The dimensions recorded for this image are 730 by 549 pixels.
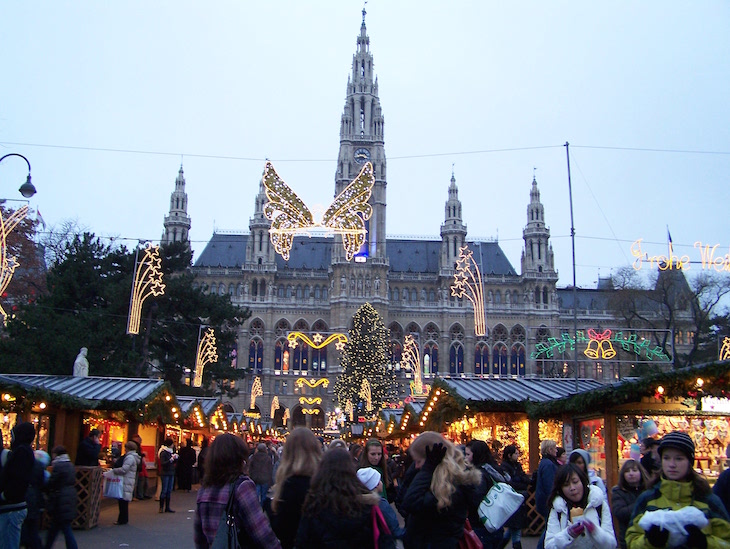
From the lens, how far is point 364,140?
6431 cm

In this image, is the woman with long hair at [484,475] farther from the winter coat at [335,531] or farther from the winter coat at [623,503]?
the winter coat at [335,531]

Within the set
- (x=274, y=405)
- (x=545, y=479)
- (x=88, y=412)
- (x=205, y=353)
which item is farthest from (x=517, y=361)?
(x=545, y=479)

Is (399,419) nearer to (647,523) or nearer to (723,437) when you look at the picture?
(723,437)

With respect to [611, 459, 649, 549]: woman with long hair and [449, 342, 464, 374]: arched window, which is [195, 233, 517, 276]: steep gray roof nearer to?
[449, 342, 464, 374]: arched window

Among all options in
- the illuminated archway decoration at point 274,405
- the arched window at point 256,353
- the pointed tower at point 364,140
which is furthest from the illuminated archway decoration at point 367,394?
the arched window at point 256,353

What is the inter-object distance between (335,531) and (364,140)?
61.6m

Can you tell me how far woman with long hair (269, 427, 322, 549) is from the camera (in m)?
4.57

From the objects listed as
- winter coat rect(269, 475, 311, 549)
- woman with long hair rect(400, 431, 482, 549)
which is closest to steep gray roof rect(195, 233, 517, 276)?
winter coat rect(269, 475, 311, 549)

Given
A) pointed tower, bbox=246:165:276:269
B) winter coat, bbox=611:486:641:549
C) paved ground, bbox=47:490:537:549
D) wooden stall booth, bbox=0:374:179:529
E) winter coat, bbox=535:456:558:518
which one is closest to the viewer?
winter coat, bbox=611:486:641:549

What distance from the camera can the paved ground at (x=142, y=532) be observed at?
9.89 m

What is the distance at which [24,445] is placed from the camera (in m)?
6.36

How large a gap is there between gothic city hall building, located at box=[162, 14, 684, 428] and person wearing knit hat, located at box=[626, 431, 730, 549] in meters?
56.4

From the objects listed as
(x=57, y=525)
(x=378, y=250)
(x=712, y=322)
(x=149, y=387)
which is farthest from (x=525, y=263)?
(x=57, y=525)

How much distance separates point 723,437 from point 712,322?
91.3ft
